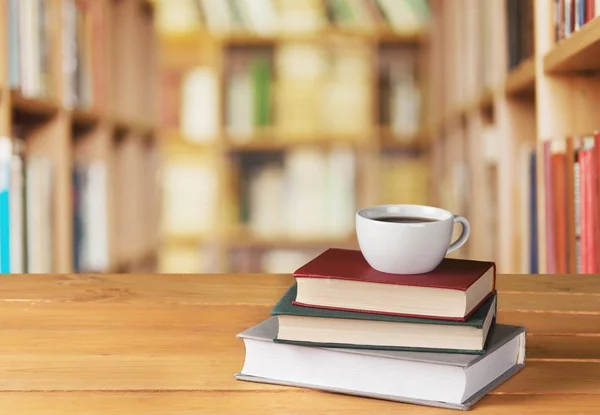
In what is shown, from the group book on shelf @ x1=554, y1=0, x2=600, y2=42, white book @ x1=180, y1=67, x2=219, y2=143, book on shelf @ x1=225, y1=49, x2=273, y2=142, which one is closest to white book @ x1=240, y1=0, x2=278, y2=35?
book on shelf @ x1=225, y1=49, x2=273, y2=142

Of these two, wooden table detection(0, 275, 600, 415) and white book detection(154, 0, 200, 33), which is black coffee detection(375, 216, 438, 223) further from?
white book detection(154, 0, 200, 33)

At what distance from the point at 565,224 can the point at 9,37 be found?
1.34m

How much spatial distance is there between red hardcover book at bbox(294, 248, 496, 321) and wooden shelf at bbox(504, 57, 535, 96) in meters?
1.11

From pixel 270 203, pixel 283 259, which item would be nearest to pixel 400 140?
pixel 270 203

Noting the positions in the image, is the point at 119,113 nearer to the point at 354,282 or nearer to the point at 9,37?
the point at 9,37

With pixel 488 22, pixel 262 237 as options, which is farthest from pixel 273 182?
pixel 488 22

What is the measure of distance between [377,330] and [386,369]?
30mm

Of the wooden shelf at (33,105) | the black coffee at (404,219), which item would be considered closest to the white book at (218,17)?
the wooden shelf at (33,105)

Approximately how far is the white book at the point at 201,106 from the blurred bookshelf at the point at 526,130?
102 centimetres

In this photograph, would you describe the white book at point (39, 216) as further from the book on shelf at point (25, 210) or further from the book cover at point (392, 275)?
the book cover at point (392, 275)

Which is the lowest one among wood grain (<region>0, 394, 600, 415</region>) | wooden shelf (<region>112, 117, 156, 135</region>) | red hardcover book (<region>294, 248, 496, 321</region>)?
wood grain (<region>0, 394, 600, 415</region>)

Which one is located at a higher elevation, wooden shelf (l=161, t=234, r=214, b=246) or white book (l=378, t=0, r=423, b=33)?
white book (l=378, t=0, r=423, b=33)

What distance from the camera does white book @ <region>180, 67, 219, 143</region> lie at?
3559 millimetres

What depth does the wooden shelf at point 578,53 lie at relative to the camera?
1.23 m
